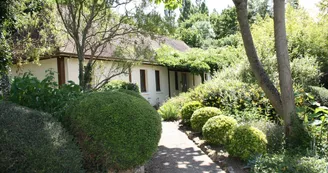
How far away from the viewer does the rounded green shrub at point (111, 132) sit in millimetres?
3971

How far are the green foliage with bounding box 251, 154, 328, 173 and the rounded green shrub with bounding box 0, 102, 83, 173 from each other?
120 inches

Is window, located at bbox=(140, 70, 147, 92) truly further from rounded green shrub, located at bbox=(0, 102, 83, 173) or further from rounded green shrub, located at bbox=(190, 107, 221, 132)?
rounded green shrub, located at bbox=(0, 102, 83, 173)

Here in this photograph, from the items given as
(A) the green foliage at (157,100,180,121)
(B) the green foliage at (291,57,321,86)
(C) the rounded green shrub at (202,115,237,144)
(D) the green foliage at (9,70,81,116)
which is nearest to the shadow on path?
(C) the rounded green shrub at (202,115,237,144)

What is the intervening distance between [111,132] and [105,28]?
6502mm

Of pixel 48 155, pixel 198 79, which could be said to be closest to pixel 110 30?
pixel 48 155

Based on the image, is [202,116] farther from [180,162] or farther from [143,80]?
[143,80]

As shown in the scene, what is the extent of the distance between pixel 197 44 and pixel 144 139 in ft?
98.3

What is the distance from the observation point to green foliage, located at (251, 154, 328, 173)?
426 cm

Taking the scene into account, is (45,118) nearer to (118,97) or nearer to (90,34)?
(118,97)

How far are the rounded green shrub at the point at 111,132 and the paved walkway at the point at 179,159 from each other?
1.43m

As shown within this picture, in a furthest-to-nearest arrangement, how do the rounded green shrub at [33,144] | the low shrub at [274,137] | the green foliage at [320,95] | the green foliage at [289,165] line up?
the green foliage at [320,95] → the low shrub at [274,137] → the green foliage at [289,165] → the rounded green shrub at [33,144]

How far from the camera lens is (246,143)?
5.51m

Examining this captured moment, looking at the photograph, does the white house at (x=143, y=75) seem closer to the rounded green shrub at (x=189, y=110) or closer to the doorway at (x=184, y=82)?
the doorway at (x=184, y=82)

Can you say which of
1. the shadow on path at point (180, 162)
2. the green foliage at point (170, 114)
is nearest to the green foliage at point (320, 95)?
the green foliage at point (170, 114)
